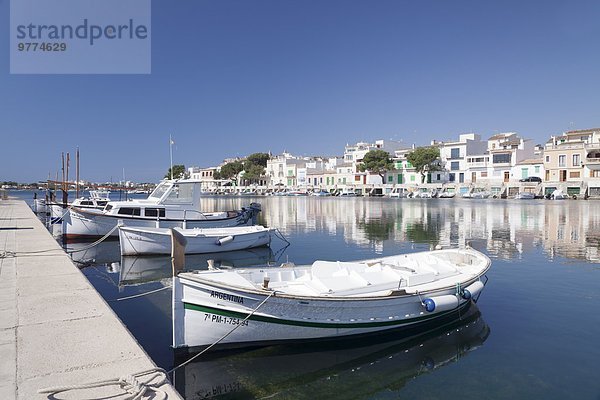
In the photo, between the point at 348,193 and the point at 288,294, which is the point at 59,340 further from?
the point at 348,193

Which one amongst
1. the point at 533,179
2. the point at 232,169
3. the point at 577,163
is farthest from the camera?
the point at 232,169

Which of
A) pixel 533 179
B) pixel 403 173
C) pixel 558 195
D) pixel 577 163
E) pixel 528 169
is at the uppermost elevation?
pixel 577 163

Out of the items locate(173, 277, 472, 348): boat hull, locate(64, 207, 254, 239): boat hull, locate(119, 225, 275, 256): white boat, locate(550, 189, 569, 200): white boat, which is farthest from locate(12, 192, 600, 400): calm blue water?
locate(550, 189, 569, 200): white boat

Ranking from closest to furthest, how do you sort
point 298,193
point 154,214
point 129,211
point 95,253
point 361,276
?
point 361,276 → point 95,253 → point 154,214 → point 129,211 → point 298,193

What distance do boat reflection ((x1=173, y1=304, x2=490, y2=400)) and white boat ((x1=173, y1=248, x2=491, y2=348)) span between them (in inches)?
11.5

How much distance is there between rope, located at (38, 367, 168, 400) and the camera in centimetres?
446

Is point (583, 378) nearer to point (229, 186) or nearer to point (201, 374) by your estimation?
point (201, 374)

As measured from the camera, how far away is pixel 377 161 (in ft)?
301

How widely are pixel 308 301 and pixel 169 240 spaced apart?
43.3 ft

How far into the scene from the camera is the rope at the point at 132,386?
446cm

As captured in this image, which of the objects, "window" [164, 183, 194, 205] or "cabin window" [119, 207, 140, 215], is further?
"window" [164, 183, 194, 205]

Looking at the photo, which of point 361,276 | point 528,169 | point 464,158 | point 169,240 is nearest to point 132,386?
point 361,276

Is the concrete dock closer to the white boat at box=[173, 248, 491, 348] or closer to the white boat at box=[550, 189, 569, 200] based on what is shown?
the white boat at box=[173, 248, 491, 348]

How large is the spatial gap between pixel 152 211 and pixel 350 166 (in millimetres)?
83169
